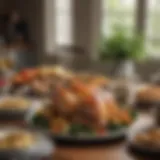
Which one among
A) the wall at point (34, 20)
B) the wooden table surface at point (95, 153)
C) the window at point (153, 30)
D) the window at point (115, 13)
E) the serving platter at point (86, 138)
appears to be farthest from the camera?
the wall at point (34, 20)

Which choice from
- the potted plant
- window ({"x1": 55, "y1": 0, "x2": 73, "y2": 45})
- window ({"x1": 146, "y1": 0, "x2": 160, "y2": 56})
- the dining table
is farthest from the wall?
the dining table

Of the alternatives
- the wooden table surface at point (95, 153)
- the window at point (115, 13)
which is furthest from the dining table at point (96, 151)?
the window at point (115, 13)

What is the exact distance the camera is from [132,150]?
5.19ft

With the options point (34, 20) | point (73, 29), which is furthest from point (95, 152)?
point (34, 20)

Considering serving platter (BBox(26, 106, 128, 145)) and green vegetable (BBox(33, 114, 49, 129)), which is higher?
green vegetable (BBox(33, 114, 49, 129))

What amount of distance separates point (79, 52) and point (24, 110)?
8.87ft

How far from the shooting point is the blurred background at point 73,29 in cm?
473

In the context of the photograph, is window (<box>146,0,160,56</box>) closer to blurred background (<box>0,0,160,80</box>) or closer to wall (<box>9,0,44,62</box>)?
blurred background (<box>0,0,160,80</box>)

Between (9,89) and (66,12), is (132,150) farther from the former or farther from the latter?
(66,12)

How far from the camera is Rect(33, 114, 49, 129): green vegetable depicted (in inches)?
68.8

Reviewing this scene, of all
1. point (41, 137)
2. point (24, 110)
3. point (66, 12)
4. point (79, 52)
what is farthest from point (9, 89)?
point (66, 12)

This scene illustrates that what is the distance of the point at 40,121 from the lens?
1.78m

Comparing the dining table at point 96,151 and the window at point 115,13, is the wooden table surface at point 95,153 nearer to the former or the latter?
the dining table at point 96,151

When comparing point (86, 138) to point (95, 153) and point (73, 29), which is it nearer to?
point (95, 153)
